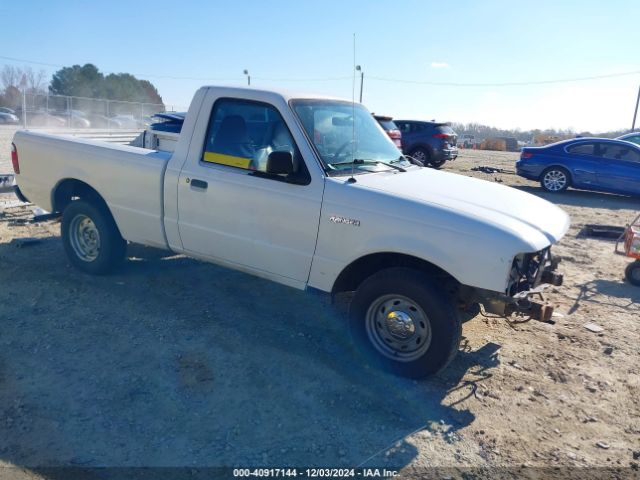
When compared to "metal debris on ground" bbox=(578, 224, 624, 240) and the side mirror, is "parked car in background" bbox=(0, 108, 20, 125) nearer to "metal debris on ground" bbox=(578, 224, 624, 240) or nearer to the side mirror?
"metal debris on ground" bbox=(578, 224, 624, 240)

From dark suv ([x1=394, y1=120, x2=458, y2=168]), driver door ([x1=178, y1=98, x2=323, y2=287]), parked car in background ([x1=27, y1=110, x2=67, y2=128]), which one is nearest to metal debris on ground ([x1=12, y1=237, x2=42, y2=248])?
driver door ([x1=178, y1=98, x2=323, y2=287])

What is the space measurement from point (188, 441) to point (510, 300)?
7.54 ft

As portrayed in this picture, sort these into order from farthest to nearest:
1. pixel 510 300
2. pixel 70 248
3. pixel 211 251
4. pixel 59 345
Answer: pixel 70 248 → pixel 211 251 → pixel 59 345 → pixel 510 300

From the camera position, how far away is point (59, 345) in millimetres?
4172

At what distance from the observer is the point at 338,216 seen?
12.9 feet

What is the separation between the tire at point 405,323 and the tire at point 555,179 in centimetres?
1220

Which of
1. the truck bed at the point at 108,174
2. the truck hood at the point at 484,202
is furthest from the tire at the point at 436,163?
the truck bed at the point at 108,174

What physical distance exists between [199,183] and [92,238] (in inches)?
73.9

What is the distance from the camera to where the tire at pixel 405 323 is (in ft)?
12.2

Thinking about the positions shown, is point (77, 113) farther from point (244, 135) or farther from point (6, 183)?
point (244, 135)

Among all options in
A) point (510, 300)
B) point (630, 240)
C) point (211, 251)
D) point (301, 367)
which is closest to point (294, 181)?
point (211, 251)

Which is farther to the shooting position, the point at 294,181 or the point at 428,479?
the point at 294,181

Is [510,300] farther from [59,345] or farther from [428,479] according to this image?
[59,345]

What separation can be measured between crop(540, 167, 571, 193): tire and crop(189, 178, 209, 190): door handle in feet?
40.9
